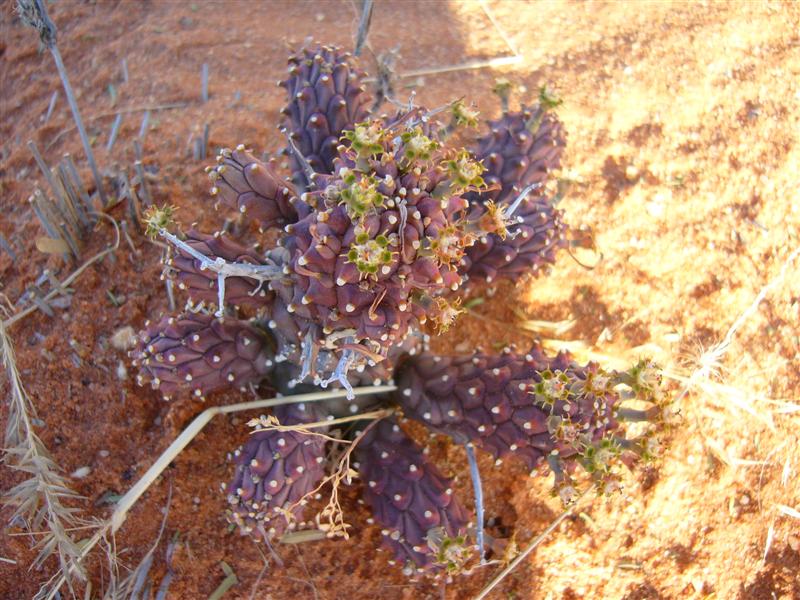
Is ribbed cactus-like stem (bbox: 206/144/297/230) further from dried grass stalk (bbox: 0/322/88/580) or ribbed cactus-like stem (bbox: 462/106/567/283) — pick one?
dried grass stalk (bbox: 0/322/88/580)

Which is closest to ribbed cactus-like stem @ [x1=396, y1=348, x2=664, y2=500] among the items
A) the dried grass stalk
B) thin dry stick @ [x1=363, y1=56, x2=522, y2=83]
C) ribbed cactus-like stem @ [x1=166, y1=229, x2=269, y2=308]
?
ribbed cactus-like stem @ [x1=166, y1=229, x2=269, y2=308]

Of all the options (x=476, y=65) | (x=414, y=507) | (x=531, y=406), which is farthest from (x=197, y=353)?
(x=476, y=65)

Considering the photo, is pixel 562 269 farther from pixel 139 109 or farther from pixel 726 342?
pixel 139 109

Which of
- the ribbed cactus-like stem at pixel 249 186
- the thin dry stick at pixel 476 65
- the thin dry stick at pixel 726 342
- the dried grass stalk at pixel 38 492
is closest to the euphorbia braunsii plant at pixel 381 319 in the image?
the ribbed cactus-like stem at pixel 249 186

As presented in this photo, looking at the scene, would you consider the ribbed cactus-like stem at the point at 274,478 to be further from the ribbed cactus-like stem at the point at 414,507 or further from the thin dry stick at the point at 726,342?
the thin dry stick at the point at 726,342

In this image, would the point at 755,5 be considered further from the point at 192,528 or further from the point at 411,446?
the point at 192,528

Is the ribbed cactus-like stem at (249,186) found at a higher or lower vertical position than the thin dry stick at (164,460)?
higher
